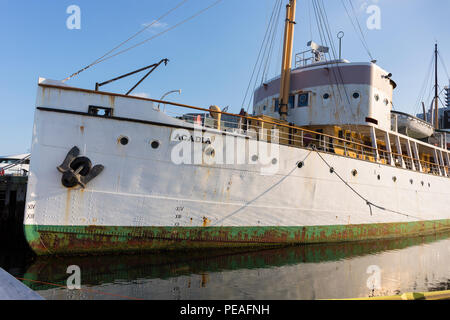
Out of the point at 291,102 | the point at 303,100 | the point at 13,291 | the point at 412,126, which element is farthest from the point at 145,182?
the point at 412,126

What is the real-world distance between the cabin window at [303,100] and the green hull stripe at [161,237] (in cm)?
564

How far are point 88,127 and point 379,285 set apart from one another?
27.3ft

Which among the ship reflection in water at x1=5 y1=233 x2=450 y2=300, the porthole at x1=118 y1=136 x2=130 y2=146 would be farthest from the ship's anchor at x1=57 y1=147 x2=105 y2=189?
the ship reflection in water at x1=5 y1=233 x2=450 y2=300

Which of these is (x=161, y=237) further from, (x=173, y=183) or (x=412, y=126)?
(x=412, y=126)

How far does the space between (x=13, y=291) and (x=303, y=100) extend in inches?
508

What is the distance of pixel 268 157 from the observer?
991cm

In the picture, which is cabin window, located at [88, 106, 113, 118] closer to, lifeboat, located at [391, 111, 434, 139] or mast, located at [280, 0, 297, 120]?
mast, located at [280, 0, 297, 120]

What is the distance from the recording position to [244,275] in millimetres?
7312

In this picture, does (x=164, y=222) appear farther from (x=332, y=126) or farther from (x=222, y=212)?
(x=332, y=126)

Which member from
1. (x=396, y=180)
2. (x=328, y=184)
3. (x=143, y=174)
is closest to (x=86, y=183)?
(x=143, y=174)

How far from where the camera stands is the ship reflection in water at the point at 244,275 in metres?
6.05

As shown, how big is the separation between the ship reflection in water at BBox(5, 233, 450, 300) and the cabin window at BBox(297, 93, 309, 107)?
6.69 m

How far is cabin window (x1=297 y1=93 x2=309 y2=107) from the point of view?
13.9 meters
